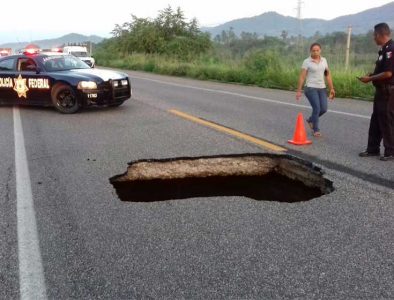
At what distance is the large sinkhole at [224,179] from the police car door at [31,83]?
5496 mm

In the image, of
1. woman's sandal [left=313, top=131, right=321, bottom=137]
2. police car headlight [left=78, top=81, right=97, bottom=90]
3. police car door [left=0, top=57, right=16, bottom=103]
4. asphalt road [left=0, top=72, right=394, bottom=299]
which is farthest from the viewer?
police car door [left=0, top=57, right=16, bottom=103]

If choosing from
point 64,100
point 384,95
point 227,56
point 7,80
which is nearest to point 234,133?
point 384,95

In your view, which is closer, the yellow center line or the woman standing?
the yellow center line

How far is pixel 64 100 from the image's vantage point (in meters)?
10.1

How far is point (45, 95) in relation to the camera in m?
10.2

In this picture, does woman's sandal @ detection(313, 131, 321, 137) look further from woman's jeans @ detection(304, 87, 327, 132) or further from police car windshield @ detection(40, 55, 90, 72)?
police car windshield @ detection(40, 55, 90, 72)

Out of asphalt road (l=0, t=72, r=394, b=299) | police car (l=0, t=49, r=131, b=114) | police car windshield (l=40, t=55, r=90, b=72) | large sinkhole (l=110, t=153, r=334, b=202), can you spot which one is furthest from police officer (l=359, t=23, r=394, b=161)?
police car windshield (l=40, t=55, r=90, b=72)

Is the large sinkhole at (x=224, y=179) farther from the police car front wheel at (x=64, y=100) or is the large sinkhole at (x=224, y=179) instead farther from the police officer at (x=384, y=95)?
the police car front wheel at (x=64, y=100)

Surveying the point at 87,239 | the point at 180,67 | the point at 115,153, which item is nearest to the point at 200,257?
the point at 87,239

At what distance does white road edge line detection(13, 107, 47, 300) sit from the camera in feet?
9.23

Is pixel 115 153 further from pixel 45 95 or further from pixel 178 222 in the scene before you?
pixel 45 95

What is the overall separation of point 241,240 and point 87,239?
3.88 feet

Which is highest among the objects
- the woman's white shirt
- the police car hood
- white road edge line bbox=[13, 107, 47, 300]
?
the woman's white shirt

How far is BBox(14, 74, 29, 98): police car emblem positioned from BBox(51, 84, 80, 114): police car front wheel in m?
0.83
